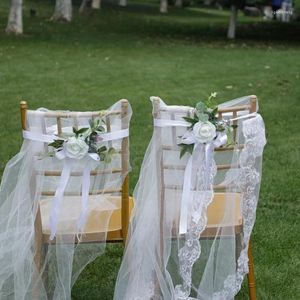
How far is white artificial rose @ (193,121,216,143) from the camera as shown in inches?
131

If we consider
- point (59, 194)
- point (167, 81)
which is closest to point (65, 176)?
point (59, 194)

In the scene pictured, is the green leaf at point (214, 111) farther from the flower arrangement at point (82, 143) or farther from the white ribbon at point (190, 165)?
the flower arrangement at point (82, 143)

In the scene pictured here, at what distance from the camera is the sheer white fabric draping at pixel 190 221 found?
11.2ft

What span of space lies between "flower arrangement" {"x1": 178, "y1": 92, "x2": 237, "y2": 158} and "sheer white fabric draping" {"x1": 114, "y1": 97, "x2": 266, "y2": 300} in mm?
48

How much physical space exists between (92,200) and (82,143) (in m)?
0.37

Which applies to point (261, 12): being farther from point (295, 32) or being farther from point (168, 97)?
point (168, 97)

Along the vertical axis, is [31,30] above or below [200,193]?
below

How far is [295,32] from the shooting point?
23.4 metres

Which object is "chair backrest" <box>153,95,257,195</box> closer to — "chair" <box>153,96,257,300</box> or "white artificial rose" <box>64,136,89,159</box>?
"chair" <box>153,96,257,300</box>

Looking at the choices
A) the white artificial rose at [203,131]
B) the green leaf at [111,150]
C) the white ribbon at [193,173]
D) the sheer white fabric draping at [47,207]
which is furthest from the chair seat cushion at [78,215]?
the white artificial rose at [203,131]

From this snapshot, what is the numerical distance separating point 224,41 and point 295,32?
423 cm

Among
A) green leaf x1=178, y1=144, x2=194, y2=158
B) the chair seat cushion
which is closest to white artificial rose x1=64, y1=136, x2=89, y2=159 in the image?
the chair seat cushion

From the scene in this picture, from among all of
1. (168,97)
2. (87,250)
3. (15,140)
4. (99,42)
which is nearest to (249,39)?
(99,42)

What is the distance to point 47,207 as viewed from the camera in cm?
365
